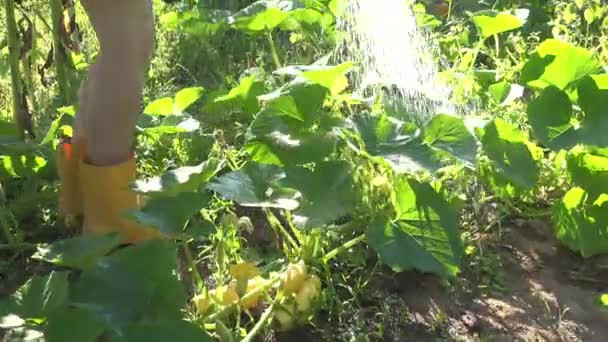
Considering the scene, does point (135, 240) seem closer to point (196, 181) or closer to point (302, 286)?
point (196, 181)

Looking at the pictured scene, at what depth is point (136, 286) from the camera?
4.17ft

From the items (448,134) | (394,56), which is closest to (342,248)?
(448,134)

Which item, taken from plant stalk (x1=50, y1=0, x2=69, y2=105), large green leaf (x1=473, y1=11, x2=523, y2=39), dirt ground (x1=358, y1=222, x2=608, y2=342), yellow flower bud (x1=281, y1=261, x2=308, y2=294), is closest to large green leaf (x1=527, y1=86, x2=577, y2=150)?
dirt ground (x1=358, y1=222, x2=608, y2=342)

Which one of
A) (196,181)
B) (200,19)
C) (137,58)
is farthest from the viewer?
(200,19)

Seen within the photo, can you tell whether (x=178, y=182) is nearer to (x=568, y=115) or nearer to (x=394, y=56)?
(x=568, y=115)

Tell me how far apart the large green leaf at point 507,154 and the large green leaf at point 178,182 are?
52 cm

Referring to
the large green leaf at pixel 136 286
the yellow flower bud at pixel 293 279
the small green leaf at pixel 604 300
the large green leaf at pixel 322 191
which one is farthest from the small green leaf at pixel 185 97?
the small green leaf at pixel 604 300

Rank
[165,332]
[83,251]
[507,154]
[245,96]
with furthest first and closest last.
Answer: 1. [245,96]
2. [507,154]
3. [83,251]
4. [165,332]

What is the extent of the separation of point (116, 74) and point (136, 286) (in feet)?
1.52

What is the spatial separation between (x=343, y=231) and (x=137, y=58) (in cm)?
49

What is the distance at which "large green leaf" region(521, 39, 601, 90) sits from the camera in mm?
1777

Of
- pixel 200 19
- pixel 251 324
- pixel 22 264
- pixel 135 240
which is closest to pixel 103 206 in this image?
pixel 135 240

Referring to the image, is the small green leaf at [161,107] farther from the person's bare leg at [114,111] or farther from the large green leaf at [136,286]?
the large green leaf at [136,286]

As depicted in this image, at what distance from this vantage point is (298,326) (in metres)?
1.52
